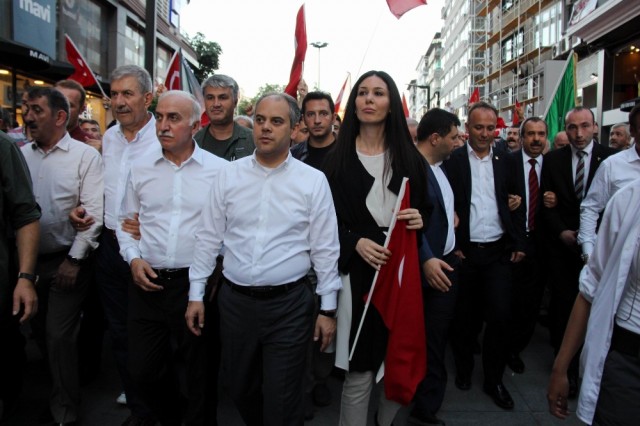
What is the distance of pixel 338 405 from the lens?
4172 mm

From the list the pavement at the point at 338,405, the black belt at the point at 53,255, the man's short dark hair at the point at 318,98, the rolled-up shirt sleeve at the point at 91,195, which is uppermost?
the man's short dark hair at the point at 318,98

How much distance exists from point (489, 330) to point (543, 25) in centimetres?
3213

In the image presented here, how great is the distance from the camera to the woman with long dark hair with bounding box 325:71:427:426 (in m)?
3.02

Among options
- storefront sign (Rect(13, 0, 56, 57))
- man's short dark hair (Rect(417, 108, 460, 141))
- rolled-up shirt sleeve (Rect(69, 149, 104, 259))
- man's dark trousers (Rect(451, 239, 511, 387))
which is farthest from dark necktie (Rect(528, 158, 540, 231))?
storefront sign (Rect(13, 0, 56, 57))

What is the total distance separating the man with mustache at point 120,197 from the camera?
140 inches

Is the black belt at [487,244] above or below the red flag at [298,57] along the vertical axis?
below

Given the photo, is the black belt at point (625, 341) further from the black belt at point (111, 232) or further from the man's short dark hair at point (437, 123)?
the black belt at point (111, 232)

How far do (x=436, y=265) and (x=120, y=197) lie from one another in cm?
216

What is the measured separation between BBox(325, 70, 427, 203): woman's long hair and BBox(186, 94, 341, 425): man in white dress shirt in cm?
35

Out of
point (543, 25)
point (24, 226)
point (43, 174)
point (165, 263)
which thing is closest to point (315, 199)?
point (165, 263)

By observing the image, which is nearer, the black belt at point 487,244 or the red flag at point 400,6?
the black belt at point 487,244

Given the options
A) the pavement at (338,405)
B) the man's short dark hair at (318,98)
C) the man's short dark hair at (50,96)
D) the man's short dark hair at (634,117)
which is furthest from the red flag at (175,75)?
the man's short dark hair at (634,117)

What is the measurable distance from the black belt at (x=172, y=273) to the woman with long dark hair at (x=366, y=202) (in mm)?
982

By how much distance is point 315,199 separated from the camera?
286 cm
